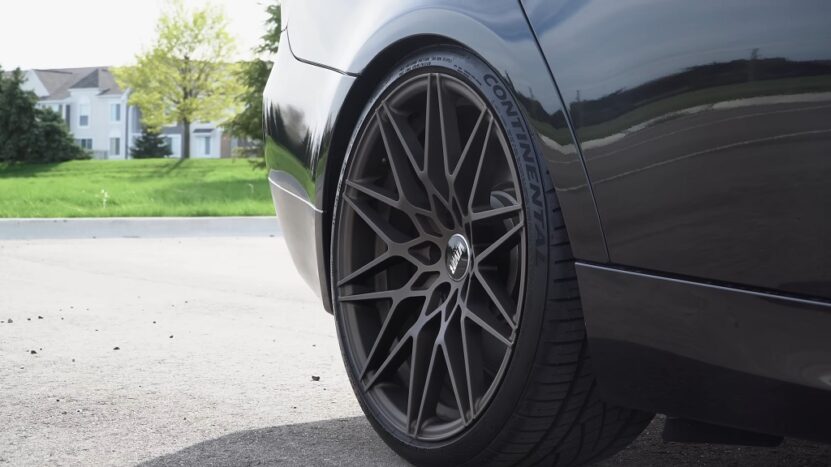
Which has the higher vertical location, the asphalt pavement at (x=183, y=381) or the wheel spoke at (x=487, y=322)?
the wheel spoke at (x=487, y=322)

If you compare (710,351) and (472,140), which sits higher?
(472,140)

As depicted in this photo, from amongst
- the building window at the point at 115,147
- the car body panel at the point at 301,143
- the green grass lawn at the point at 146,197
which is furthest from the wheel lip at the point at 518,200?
the building window at the point at 115,147

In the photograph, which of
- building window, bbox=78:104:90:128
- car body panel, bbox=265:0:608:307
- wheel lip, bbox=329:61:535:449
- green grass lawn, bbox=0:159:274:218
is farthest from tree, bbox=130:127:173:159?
wheel lip, bbox=329:61:535:449

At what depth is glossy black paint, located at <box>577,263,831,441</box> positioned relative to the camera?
155 centimetres

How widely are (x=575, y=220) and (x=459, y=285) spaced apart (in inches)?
18.5

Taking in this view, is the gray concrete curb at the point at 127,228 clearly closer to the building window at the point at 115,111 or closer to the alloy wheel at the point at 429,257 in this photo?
the alloy wheel at the point at 429,257

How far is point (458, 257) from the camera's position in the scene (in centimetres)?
229

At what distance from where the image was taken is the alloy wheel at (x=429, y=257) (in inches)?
86.7

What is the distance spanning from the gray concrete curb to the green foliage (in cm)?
3348

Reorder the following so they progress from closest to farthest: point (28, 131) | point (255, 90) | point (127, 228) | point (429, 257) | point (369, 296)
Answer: point (429, 257) < point (369, 296) < point (127, 228) < point (255, 90) < point (28, 131)

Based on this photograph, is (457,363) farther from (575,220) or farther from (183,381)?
(183,381)

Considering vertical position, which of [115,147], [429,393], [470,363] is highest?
[470,363]

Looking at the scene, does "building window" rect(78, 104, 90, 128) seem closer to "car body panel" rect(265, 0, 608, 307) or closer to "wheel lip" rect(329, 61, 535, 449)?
"car body panel" rect(265, 0, 608, 307)

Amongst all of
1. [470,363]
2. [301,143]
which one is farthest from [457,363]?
[301,143]
